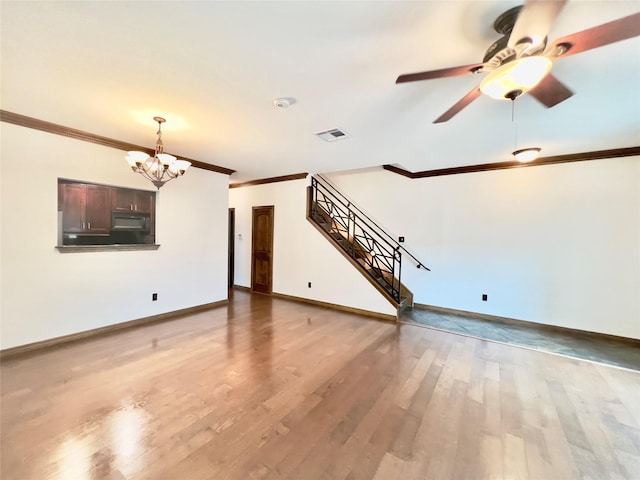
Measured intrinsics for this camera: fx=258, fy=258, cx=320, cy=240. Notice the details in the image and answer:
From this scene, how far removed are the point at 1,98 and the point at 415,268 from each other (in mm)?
6364

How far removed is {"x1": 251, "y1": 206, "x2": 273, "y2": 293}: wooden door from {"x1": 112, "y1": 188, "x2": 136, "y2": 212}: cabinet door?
2.83m

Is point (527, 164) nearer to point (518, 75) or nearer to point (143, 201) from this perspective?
point (518, 75)

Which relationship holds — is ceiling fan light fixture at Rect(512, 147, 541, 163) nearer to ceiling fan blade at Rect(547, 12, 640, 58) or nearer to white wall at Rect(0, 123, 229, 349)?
ceiling fan blade at Rect(547, 12, 640, 58)

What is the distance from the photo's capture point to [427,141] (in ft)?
11.8

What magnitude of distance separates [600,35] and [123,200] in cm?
513

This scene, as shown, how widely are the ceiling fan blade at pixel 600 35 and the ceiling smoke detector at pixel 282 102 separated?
1.92 metres

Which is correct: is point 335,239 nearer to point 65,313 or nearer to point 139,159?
point 139,159

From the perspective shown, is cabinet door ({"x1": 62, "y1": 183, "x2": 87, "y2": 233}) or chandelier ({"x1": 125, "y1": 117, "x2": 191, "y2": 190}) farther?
cabinet door ({"x1": 62, "y1": 183, "x2": 87, "y2": 233})

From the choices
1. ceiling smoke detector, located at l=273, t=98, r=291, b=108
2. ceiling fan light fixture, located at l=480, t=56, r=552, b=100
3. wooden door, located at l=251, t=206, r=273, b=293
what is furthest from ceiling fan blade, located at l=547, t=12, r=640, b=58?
wooden door, located at l=251, t=206, r=273, b=293

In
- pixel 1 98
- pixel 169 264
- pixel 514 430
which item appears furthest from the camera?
pixel 169 264

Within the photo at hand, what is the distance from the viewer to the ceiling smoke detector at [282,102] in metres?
2.46

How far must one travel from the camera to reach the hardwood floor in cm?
167

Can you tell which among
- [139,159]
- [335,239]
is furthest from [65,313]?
[335,239]

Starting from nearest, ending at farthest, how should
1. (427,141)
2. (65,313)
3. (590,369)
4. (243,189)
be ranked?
(590,369) → (65,313) → (427,141) → (243,189)
